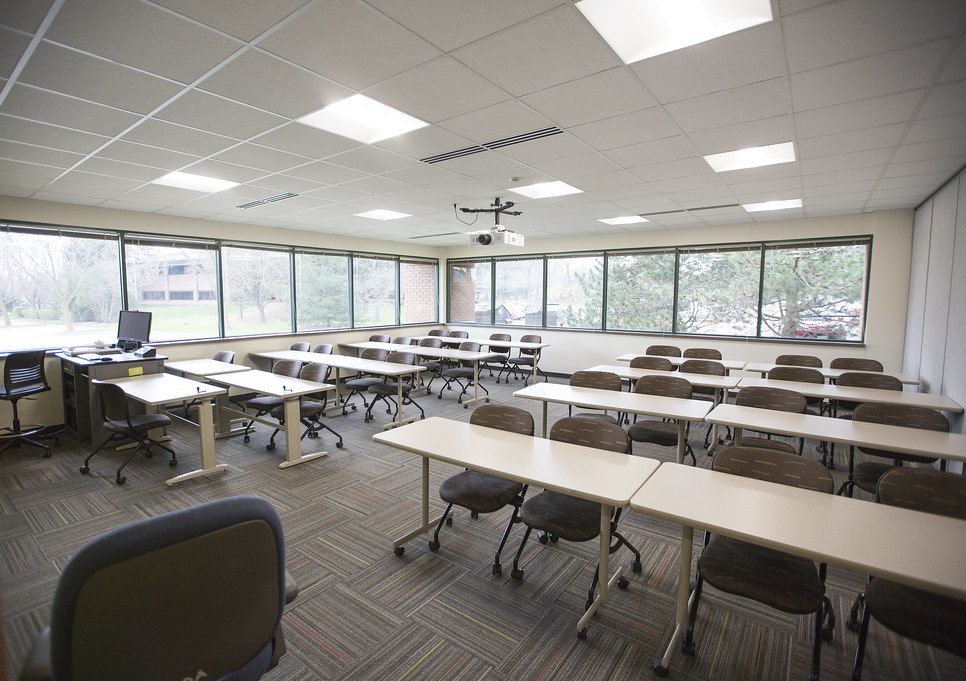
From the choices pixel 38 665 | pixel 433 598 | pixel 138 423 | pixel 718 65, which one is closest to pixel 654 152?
pixel 718 65

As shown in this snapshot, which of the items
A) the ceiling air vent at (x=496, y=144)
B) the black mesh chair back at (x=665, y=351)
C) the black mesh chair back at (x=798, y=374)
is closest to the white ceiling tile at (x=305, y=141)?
→ the ceiling air vent at (x=496, y=144)

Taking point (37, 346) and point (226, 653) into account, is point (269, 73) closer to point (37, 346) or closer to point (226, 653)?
point (226, 653)

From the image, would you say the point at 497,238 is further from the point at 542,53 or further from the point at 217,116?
the point at 542,53

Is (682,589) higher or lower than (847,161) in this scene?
lower

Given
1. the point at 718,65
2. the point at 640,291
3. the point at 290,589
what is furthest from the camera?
the point at 640,291

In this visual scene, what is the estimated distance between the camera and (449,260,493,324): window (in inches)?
392

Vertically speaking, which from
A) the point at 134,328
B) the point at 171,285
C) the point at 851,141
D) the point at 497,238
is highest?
the point at 851,141

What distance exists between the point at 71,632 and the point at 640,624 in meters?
2.25

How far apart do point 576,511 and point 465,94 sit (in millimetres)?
2396

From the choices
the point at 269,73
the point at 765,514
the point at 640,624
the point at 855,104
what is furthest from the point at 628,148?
the point at 640,624

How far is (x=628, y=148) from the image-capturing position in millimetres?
3488

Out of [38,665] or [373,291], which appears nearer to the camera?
[38,665]

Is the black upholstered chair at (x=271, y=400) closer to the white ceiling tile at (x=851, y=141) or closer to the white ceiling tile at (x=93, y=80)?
the white ceiling tile at (x=93, y=80)

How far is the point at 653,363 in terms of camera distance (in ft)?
17.9
